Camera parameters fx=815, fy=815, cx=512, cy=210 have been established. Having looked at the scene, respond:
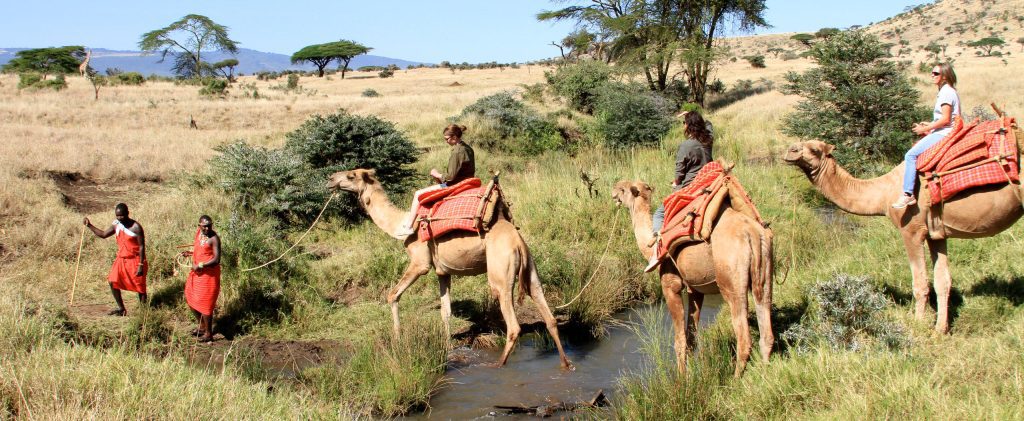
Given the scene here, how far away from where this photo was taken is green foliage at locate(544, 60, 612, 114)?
3462cm

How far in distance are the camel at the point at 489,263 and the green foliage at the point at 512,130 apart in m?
13.7

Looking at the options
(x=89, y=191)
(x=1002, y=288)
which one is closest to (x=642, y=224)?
(x=1002, y=288)

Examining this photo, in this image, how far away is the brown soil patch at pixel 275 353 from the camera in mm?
8953

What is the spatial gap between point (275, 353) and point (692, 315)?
4.88 m

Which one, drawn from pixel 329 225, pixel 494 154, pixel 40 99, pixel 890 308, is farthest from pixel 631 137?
pixel 40 99

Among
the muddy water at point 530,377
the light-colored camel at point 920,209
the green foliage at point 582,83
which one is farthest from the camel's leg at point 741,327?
the green foliage at point 582,83

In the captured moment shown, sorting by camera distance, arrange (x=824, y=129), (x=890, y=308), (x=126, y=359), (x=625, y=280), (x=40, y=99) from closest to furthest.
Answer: (x=126, y=359) < (x=890, y=308) < (x=625, y=280) < (x=824, y=129) < (x=40, y=99)

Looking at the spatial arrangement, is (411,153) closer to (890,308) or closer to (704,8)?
(890,308)

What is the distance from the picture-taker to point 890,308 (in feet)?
27.2

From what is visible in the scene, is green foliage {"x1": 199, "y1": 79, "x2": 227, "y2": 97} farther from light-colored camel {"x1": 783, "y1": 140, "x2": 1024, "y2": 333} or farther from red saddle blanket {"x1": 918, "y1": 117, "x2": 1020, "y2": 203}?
red saddle blanket {"x1": 918, "y1": 117, "x2": 1020, "y2": 203}

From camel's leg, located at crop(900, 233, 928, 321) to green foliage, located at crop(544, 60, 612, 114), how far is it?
26.1 m

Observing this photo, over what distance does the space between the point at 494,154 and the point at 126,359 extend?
16.8 m

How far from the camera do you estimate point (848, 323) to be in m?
7.53

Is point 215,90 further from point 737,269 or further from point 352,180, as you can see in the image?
point 737,269
